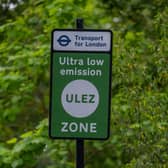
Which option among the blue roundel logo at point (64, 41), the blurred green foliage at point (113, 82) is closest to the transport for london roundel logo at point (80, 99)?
the blue roundel logo at point (64, 41)

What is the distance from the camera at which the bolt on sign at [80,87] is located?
12.5ft

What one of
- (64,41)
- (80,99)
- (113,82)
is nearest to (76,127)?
(80,99)

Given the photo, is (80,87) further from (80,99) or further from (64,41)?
(64,41)

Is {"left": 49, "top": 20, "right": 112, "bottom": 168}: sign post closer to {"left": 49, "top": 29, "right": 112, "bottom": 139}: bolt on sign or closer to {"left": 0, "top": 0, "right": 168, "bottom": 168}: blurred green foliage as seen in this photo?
{"left": 49, "top": 29, "right": 112, "bottom": 139}: bolt on sign

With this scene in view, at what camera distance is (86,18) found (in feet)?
23.5

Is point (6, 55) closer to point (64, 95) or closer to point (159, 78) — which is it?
point (159, 78)

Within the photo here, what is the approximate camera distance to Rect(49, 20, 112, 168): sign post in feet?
12.5

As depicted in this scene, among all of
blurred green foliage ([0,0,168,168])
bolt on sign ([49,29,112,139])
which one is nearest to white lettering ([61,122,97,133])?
bolt on sign ([49,29,112,139])

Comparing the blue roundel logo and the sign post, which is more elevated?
the blue roundel logo

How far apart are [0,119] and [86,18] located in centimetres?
130

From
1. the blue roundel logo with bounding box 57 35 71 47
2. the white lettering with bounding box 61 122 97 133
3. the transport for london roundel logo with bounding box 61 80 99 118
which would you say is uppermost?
the blue roundel logo with bounding box 57 35 71 47

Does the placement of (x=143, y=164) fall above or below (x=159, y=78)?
below

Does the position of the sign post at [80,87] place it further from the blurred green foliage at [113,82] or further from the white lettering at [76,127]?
the blurred green foliage at [113,82]

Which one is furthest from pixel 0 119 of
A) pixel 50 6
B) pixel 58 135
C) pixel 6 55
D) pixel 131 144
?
pixel 58 135
